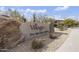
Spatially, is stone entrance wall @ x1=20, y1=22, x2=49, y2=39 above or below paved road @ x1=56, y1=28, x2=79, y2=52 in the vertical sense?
above

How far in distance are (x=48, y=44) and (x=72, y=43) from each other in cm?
35

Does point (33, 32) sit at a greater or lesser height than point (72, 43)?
greater

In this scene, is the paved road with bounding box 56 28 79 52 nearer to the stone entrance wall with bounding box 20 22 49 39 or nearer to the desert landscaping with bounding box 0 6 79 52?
the desert landscaping with bounding box 0 6 79 52

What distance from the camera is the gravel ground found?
8.16 feet

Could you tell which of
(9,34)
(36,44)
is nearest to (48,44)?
(36,44)

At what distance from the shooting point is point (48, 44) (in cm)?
253

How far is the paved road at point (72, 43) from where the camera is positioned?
250 cm

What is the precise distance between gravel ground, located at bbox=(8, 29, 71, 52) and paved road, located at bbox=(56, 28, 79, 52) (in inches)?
2.1

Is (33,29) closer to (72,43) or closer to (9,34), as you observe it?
(9,34)

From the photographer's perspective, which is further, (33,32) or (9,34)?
(33,32)

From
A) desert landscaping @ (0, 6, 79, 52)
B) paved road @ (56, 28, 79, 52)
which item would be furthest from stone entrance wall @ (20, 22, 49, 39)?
paved road @ (56, 28, 79, 52)

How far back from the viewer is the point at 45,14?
8.37ft
